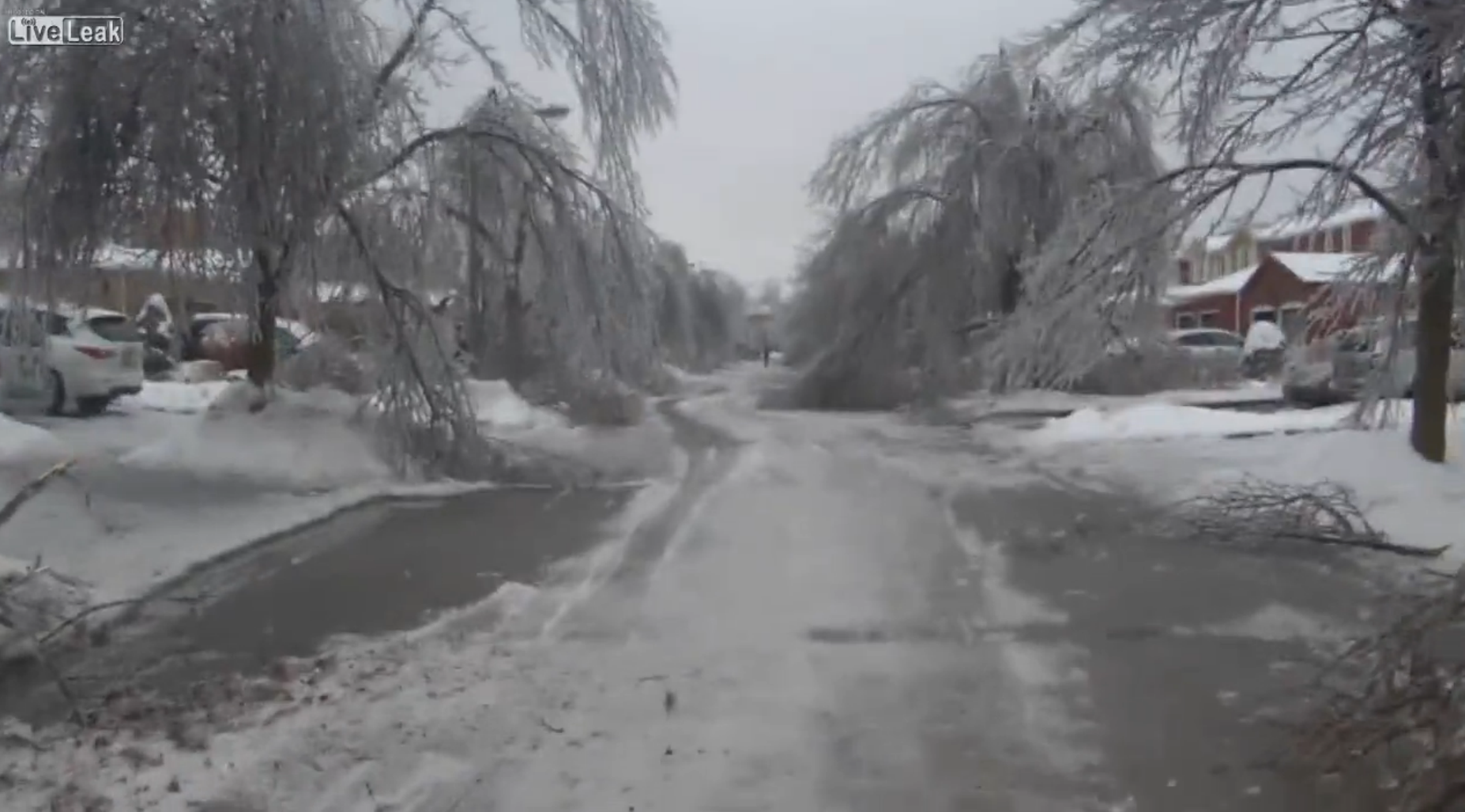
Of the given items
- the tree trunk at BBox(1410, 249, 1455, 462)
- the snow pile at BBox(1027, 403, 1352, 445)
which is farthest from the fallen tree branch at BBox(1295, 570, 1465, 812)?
the snow pile at BBox(1027, 403, 1352, 445)

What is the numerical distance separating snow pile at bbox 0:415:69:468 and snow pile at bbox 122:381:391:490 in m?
0.92

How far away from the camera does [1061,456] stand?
19688 mm

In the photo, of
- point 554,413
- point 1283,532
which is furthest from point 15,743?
point 554,413

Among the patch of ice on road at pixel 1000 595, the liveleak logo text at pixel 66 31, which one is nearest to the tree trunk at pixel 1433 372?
the patch of ice on road at pixel 1000 595

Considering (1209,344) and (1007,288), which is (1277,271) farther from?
(1007,288)

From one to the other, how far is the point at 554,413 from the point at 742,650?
2075 centimetres

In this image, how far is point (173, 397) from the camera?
2425 centimetres

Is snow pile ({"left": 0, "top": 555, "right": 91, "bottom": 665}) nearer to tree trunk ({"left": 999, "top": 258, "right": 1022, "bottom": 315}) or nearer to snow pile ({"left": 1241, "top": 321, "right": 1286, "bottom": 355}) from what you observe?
tree trunk ({"left": 999, "top": 258, "right": 1022, "bottom": 315})

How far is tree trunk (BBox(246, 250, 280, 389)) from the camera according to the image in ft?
44.9

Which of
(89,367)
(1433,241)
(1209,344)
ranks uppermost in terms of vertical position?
(1433,241)

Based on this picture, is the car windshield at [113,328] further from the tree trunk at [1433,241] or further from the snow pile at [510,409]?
the tree trunk at [1433,241]

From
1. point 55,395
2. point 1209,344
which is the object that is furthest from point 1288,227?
point 1209,344

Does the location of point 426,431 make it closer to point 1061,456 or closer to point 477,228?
point 477,228

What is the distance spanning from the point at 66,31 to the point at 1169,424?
16309 mm
